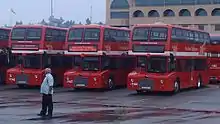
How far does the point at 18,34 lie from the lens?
1409 inches

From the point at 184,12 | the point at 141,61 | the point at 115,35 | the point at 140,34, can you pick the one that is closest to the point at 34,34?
the point at 115,35

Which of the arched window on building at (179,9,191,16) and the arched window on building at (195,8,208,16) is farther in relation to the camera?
the arched window on building at (179,9,191,16)

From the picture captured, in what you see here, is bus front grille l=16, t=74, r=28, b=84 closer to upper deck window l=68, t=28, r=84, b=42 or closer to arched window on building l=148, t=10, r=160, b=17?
upper deck window l=68, t=28, r=84, b=42

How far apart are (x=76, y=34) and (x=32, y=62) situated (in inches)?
136

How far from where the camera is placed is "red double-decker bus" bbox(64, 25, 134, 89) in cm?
3381

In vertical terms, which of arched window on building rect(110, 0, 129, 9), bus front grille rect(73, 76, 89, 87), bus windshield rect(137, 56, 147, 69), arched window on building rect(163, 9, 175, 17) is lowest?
bus front grille rect(73, 76, 89, 87)

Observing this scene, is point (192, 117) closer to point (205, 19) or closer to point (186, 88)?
point (186, 88)

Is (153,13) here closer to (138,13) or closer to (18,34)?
(138,13)

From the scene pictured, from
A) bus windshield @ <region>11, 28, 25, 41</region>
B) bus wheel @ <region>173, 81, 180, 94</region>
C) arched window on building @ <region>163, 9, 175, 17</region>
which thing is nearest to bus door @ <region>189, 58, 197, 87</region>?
bus wheel @ <region>173, 81, 180, 94</region>

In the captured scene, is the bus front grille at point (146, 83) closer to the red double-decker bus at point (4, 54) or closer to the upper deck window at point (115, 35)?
the upper deck window at point (115, 35)

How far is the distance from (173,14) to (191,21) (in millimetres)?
3732

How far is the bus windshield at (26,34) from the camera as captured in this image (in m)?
35.2

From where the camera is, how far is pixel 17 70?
35.8 metres

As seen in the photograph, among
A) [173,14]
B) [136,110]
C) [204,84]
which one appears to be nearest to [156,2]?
[173,14]
